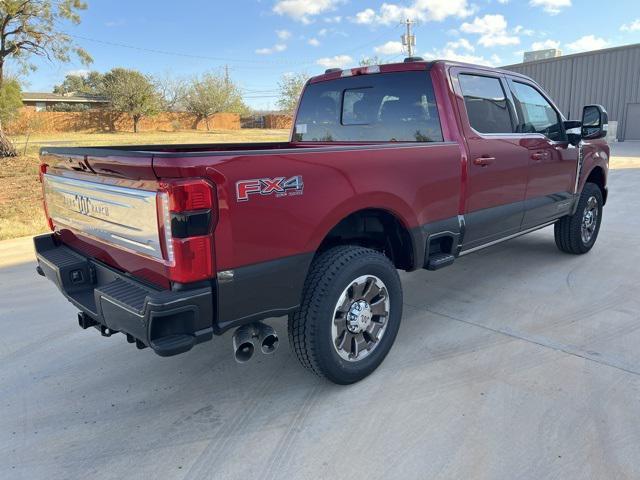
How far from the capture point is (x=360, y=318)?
116 inches

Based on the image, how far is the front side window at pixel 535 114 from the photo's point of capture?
4.35 m

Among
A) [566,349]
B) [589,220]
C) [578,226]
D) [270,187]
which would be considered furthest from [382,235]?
[589,220]

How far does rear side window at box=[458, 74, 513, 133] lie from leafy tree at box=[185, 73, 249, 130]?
187ft

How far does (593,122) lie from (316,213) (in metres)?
3.69

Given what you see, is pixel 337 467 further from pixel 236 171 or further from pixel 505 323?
pixel 505 323

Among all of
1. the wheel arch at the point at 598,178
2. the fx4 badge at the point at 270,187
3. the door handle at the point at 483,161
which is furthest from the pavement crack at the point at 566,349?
the wheel arch at the point at 598,178

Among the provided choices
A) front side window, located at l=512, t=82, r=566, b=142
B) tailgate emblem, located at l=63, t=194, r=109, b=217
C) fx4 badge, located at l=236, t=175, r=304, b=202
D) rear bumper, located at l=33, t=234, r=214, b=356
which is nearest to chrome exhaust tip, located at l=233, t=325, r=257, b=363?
rear bumper, located at l=33, t=234, r=214, b=356

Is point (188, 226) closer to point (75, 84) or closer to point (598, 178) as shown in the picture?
point (598, 178)

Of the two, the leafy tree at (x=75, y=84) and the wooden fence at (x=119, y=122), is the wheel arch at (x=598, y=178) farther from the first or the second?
the leafy tree at (x=75, y=84)

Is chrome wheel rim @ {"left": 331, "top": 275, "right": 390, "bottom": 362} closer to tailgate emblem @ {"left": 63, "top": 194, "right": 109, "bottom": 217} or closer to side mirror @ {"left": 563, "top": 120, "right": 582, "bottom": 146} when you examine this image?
tailgate emblem @ {"left": 63, "top": 194, "right": 109, "bottom": 217}

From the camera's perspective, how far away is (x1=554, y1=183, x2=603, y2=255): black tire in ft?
17.6

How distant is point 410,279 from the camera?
495 cm

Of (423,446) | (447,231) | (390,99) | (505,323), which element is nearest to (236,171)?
(423,446)

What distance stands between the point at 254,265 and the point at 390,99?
6.97 ft
